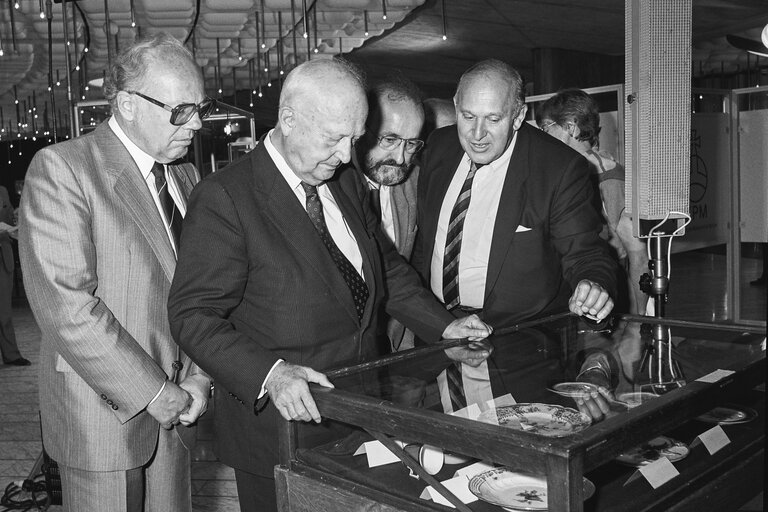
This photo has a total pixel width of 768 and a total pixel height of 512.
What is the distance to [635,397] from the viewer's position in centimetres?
134

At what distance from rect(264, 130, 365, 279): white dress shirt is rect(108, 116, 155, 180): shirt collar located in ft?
1.04

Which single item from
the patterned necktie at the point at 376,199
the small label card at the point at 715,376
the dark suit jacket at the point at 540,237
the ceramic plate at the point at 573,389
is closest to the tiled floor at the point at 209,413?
the small label card at the point at 715,376

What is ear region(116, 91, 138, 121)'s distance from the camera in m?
1.86

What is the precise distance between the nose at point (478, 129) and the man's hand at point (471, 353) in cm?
75

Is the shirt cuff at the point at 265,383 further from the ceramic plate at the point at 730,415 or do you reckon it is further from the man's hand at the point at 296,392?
the ceramic plate at the point at 730,415

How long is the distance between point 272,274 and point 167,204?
45 cm

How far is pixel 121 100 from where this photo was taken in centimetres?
186

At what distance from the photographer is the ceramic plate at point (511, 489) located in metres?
1.28

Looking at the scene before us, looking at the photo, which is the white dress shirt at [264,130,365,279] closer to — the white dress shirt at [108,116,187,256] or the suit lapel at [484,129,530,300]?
the white dress shirt at [108,116,187,256]

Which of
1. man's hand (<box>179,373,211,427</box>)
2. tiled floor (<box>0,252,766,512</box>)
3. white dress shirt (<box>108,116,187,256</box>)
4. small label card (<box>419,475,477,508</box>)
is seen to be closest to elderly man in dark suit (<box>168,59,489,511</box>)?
man's hand (<box>179,373,211,427</box>)

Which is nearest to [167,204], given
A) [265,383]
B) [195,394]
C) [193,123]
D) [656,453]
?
[193,123]

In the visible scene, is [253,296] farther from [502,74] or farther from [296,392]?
[502,74]

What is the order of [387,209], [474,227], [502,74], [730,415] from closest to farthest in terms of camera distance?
[730,415]
[502,74]
[474,227]
[387,209]

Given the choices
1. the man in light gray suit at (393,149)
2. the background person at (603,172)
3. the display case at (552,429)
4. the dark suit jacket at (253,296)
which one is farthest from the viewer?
the background person at (603,172)
